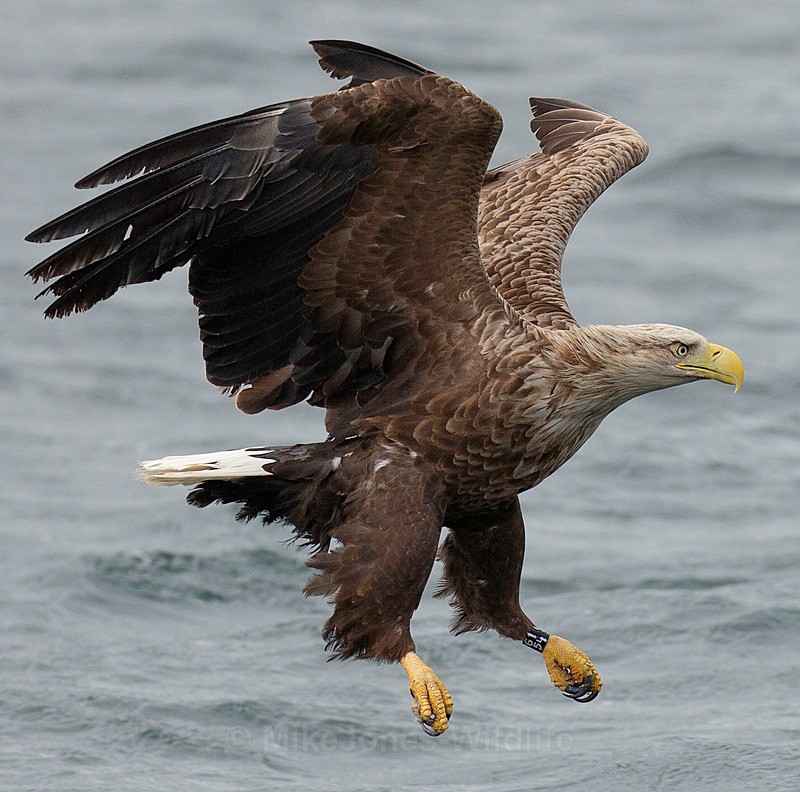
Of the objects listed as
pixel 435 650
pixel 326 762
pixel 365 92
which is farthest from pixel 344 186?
pixel 435 650

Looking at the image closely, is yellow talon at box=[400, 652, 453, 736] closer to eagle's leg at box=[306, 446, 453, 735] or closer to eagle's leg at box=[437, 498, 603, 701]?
eagle's leg at box=[306, 446, 453, 735]

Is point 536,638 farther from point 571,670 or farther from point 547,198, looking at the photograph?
point 547,198

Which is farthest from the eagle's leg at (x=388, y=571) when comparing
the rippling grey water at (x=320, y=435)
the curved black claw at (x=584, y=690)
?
the rippling grey water at (x=320, y=435)

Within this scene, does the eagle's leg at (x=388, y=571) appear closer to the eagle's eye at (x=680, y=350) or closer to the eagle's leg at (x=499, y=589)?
the eagle's leg at (x=499, y=589)

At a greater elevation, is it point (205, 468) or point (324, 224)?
point (324, 224)

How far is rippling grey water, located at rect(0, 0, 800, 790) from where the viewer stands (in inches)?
364

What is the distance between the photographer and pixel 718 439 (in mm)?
13734

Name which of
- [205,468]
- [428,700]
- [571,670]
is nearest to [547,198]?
[571,670]

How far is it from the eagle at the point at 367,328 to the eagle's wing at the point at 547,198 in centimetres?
17

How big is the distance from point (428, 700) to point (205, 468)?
3.85ft

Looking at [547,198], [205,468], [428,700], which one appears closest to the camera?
[428,700]

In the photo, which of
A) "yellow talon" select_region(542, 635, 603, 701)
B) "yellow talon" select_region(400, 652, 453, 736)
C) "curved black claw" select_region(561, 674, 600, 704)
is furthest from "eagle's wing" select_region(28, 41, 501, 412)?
"curved black claw" select_region(561, 674, 600, 704)

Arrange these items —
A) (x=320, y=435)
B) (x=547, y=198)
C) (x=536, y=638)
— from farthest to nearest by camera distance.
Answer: (x=320, y=435), (x=547, y=198), (x=536, y=638)

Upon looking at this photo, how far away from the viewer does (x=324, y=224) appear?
6578mm
